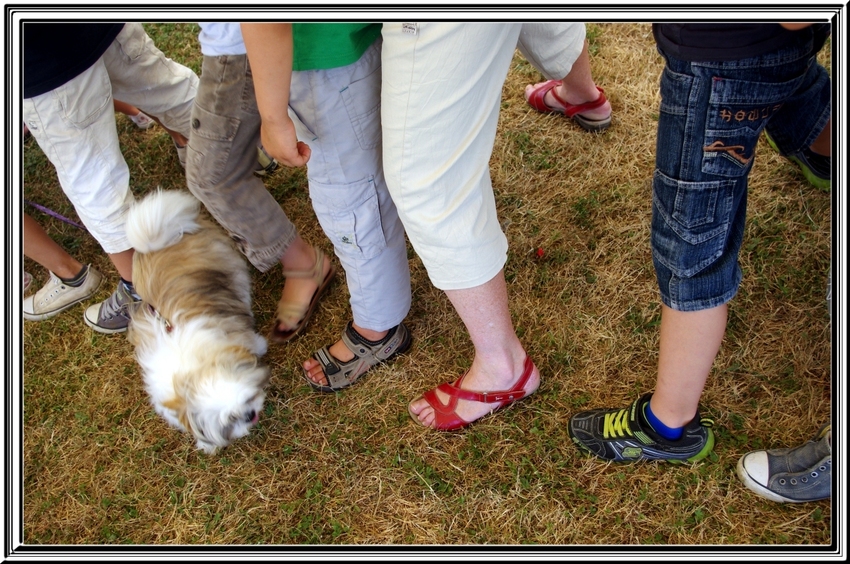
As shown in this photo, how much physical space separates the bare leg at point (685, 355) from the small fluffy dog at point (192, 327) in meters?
1.26

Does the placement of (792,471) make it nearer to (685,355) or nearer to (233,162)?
(685,355)

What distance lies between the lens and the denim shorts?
43.3 inches

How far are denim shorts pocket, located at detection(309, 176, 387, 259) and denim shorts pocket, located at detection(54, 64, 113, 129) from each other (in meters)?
0.82

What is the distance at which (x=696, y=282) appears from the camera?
1.33 m

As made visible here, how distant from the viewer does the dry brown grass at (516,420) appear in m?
1.88

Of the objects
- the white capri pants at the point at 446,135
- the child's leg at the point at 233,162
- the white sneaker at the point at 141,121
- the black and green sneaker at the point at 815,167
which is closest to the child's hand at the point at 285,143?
the white capri pants at the point at 446,135

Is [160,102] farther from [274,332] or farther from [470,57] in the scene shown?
[470,57]

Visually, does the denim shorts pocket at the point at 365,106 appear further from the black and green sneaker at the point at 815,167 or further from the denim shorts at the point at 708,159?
the black and green sneaker at the point at 815,167

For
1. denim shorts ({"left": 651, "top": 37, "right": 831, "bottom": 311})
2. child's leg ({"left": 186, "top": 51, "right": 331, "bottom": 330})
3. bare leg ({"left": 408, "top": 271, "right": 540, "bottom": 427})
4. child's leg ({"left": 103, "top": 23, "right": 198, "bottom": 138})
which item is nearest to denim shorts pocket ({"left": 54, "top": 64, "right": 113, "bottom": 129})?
child's leg ({"left": 103, "top": 23, "right": 198, "bottom": 138})

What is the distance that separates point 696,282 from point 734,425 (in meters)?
0.86

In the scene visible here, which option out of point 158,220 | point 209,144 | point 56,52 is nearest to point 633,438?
point 209,144

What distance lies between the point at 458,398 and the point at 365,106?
1009 mm

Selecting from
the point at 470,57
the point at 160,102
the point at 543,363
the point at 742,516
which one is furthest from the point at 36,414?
the point at 742,516

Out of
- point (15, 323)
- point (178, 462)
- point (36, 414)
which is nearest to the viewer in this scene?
point (15, 323)
